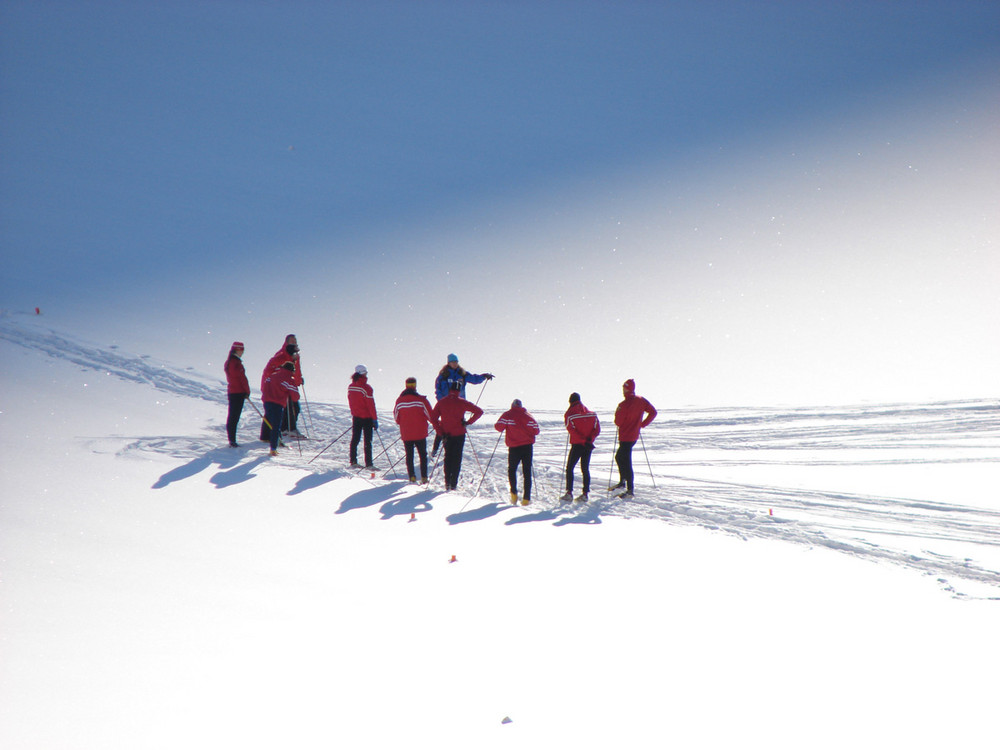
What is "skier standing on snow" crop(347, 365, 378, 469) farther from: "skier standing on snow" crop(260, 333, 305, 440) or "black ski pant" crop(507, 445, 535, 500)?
"black ski pant" crop(507, 445, 535, 500)

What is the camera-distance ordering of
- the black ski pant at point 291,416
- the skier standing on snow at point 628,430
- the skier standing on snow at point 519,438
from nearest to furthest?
the skier standing on snow at point 519,438, the skier standing on snow at point 628,430, the black ski pant at point 291,416

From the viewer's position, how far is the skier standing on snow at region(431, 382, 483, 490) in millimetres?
8477

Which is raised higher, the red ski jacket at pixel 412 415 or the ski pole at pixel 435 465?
the red ski jacket at pixel 412 415

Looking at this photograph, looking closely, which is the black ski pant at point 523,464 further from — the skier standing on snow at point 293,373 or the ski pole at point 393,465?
the skier standing on snow at point 293,373

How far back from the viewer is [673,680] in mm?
4285

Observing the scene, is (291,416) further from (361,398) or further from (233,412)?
(361,398)

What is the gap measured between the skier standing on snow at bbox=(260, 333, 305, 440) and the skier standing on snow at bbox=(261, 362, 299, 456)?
60 mm

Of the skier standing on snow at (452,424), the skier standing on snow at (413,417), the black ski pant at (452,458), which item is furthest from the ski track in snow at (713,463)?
the skier standing on snow at (413,417)

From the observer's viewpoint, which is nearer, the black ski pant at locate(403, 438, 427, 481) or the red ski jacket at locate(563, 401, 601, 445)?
the red ski jacket at locate(563, 401, 601, 445)

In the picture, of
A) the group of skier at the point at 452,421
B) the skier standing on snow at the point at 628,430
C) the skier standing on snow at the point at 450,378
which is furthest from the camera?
the skier standing on snow at the point at 450,378

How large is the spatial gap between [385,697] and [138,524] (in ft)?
11.8

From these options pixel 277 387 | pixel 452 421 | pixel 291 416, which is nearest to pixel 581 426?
pixel 452 421

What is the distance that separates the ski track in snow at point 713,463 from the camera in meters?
7.28

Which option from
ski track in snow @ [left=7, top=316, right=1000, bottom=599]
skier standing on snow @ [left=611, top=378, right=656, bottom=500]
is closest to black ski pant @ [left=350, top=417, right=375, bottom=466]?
ski track in snow @ [left=7, top=316, right=1000, bottom=599]
